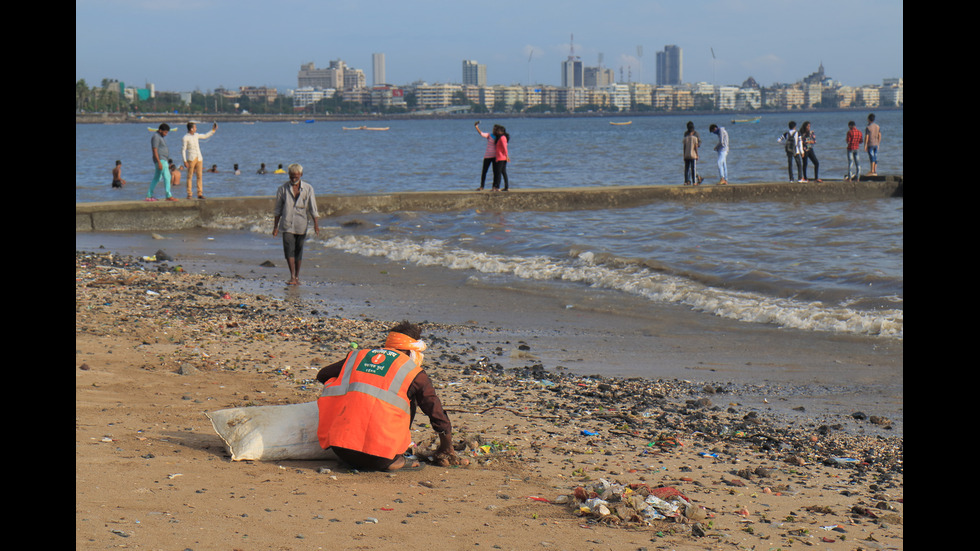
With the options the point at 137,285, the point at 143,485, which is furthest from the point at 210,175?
the point at 143,485

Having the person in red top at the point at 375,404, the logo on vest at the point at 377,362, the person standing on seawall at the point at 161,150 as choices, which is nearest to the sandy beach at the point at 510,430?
the person in red top at the point at 375,404

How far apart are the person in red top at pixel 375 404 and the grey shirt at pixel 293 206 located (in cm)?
757

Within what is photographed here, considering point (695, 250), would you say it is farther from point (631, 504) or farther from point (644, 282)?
point (631, 504)

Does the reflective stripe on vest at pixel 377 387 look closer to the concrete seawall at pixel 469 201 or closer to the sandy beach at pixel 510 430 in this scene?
the sandy beach at pixel 510 430

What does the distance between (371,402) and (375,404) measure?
28 millimetres

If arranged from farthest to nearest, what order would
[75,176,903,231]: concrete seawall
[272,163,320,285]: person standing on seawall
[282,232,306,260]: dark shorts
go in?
[75,176,903,231]: concrete seawall → [282,232,306,260]: dark shorts → [272,163,320,285]: person standing on seawall

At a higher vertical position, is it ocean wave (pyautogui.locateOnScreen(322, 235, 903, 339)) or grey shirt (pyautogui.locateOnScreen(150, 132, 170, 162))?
grey shirt (pyautogui.locateOnScreen(150, 132, 170, 162))

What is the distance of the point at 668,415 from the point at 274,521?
11.2 ft

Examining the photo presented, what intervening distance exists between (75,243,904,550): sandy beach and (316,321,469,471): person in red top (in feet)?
0.59

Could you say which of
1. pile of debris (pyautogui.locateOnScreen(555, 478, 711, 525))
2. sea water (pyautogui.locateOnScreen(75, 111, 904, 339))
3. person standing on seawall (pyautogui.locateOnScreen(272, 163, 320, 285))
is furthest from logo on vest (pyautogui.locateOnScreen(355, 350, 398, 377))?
person standing on seawall (pyautogui.locateOnScreen(272, 163, 320, 285))

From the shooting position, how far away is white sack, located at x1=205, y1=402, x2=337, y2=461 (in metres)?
5.54

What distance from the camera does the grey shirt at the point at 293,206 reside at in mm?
12672

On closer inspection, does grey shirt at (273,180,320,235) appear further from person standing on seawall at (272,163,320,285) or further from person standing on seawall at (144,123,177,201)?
person standing on seawall at (144,123,177,201)
